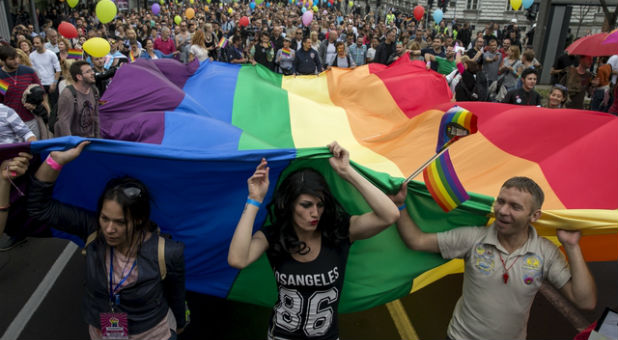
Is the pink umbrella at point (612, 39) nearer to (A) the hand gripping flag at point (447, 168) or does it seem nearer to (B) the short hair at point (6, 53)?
(A) the hand gripping flag at point (447, 168)

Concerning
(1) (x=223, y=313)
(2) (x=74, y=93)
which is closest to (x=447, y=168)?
(1) (x=223, y=313)

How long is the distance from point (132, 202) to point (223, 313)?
208cm

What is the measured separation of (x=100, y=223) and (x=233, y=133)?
1543mm

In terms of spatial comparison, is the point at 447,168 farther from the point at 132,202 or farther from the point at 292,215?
the point at 132,202

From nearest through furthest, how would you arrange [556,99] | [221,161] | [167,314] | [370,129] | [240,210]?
[167,314] < [221,161] < [240,210] < [370,129] < [556,99]

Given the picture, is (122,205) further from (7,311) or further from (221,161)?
(7,311)

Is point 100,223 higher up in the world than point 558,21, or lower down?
lower down

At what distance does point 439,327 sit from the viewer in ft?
12.8

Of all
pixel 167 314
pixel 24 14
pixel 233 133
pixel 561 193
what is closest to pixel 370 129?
pixel 233 133

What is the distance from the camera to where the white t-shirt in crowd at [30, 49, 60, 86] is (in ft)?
27.2

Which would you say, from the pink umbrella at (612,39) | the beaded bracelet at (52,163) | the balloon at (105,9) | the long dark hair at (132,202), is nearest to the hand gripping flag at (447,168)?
the long dark hair at (132,202)

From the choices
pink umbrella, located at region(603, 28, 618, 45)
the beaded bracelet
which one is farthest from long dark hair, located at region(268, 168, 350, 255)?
pink umbrella, located at region(603, 28, 618, 45)

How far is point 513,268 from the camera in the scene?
7.63 feet

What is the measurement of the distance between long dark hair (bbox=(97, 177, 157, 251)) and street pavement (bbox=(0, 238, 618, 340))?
5.84ft
